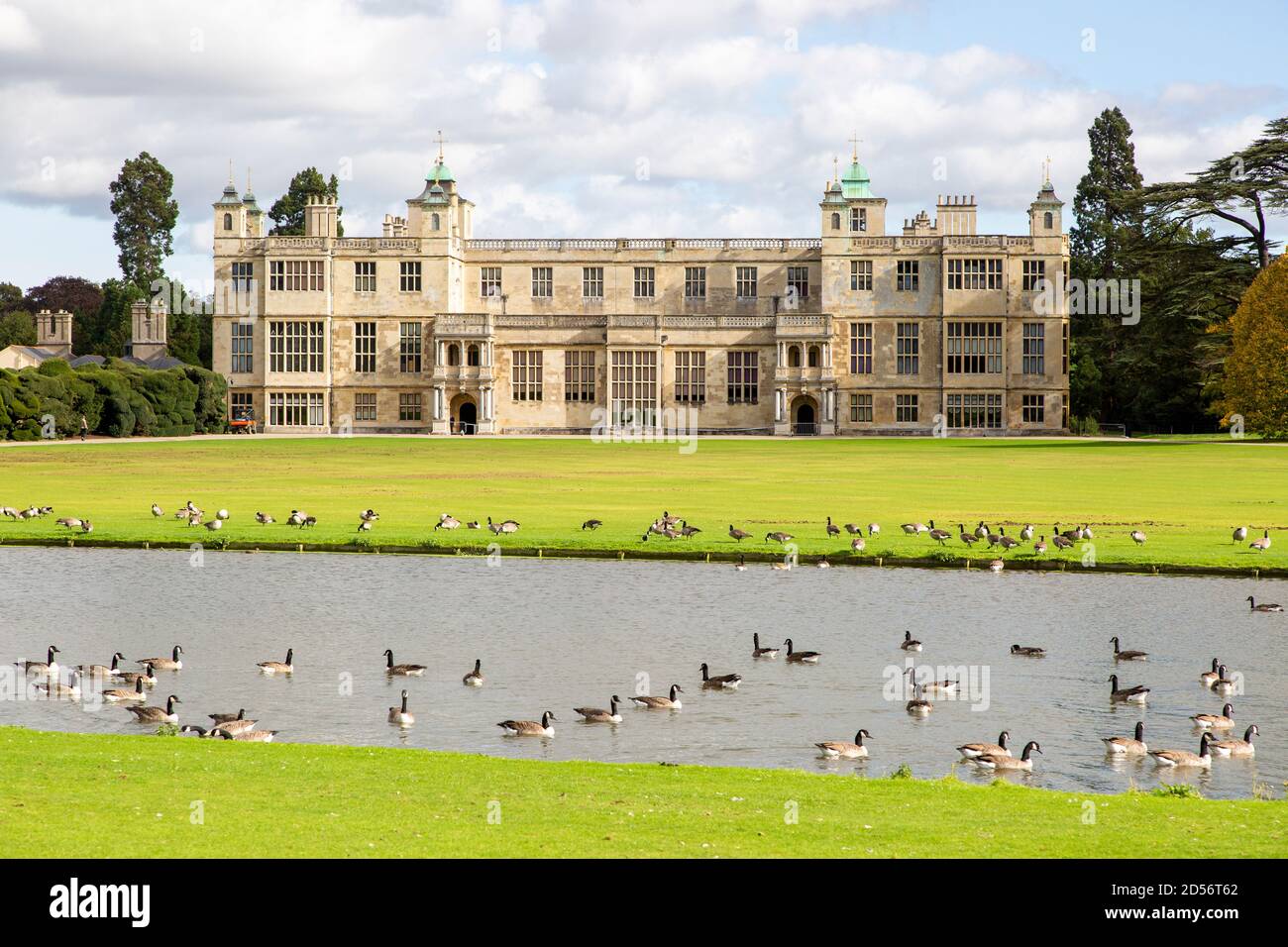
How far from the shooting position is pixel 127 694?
18906mm

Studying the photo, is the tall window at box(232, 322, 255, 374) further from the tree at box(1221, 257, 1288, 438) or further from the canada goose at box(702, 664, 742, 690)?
the canada goose at box(702, 664, 742, 690)

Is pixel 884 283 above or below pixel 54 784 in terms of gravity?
above

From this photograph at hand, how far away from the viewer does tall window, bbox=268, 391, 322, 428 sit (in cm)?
10800

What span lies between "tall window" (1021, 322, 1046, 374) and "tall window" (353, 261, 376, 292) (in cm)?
4323

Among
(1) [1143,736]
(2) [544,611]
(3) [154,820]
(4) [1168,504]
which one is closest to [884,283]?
(4) [1168,504]

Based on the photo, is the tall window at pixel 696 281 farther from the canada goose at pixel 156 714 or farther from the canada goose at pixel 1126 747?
the canada goose at pixel 1126 747

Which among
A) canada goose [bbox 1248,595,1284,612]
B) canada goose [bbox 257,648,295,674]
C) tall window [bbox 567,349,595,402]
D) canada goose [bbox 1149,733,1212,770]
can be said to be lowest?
canada goose [bbox 1149,733,1212,770]

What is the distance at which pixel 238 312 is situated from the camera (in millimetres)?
108312

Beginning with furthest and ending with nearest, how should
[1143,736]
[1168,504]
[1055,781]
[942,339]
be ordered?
[942,339], [1168,504], [1143,736], [1055,781]

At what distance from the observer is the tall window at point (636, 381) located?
105500 mm

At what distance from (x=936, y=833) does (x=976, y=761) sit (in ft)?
13.2

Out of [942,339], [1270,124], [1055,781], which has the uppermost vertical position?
[1270,124]

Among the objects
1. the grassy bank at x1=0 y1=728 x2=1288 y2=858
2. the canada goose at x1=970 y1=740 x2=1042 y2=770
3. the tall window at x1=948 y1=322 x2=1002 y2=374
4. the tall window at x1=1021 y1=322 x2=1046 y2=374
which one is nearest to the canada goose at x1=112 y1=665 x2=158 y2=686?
the grassy bank at x1=0 y1=728 x2=1288 y2=858
